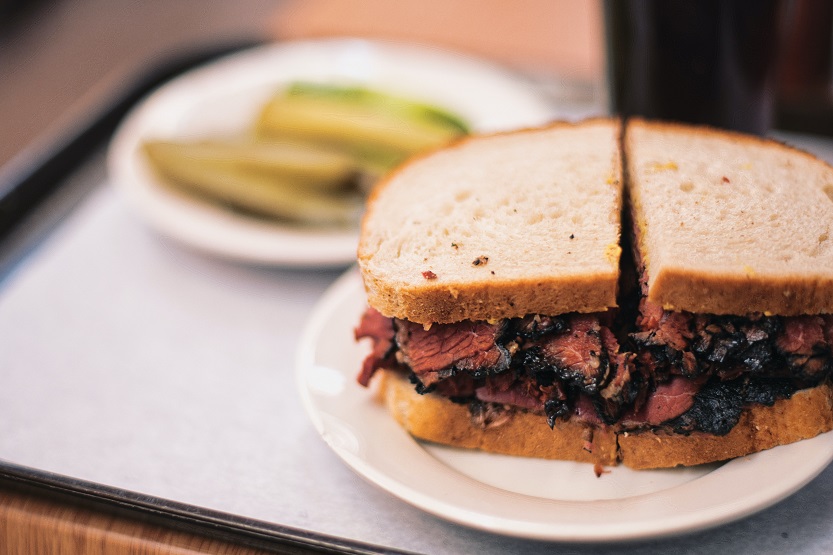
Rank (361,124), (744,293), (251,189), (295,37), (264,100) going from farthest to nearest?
(295,37)
(264,100)
(361,124)
(251,189)
(744,293)

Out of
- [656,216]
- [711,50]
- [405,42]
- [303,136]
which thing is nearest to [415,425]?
[656,216]

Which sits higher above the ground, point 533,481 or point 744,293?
point 744,293

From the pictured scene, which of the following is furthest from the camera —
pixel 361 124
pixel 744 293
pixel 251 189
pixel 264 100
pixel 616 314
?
pixel 264 100

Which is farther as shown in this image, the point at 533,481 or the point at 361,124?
the point at 361,124

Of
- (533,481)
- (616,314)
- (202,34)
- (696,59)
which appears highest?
(696,59)

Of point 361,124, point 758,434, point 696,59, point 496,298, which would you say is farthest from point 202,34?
point 758,434

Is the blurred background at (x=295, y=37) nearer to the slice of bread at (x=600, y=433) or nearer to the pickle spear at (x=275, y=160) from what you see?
the pickle spear at (x=275, y=160)

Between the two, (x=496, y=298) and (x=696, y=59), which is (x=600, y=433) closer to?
(x=496, y=298)

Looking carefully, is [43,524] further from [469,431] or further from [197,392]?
[469,431]
